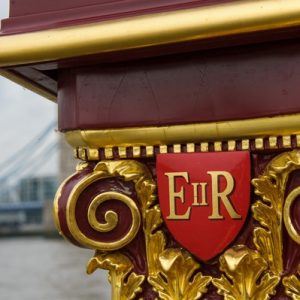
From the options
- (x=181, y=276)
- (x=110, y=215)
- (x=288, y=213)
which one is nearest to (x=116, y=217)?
(x=110, y=215)

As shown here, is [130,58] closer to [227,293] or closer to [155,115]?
[155,115]

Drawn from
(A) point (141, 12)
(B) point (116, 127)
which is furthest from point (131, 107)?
(A) point (141, 12)

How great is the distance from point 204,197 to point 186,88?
153 millimetres

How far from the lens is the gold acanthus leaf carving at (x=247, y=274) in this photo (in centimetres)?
96

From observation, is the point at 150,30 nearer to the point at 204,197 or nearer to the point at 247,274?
the point at 204,197

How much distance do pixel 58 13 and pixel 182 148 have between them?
0.26m

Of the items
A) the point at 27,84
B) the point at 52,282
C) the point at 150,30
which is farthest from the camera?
the point at 52,282

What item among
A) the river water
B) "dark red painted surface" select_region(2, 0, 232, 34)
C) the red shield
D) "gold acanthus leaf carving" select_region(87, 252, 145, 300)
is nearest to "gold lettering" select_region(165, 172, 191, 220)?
the red shield

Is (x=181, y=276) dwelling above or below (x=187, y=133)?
below

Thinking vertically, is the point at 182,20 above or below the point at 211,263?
above

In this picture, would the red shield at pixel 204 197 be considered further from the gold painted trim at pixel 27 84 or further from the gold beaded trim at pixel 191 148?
the gold painted trim at pixel 27 84

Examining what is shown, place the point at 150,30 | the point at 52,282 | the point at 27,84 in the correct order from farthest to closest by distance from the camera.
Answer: the point at 52,282
the point at 27,84
the point at 150,30

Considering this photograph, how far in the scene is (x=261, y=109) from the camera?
957 millimetres

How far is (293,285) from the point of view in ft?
3.14
